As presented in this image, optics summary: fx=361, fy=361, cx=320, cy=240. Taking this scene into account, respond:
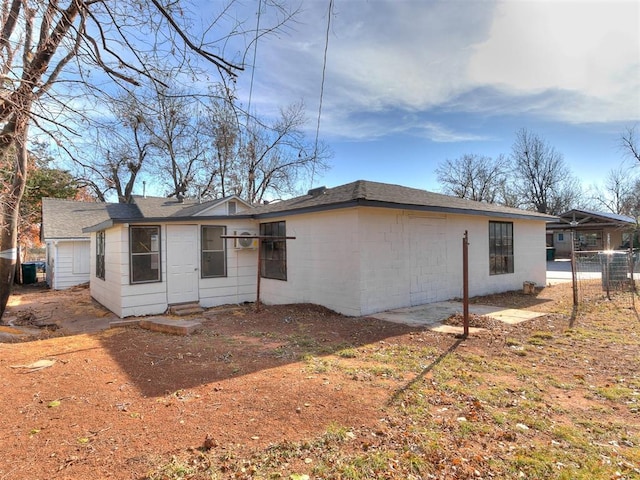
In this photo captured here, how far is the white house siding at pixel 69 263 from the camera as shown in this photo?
50.5ft

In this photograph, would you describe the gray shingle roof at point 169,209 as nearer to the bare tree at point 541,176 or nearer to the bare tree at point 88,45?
the bare tree at point 88,45

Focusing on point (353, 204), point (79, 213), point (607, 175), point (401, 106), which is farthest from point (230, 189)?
point (607, 175)

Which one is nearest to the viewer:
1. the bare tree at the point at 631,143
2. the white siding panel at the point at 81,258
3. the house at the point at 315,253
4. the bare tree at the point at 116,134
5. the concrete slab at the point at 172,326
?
the bare tree at the point at 116,134

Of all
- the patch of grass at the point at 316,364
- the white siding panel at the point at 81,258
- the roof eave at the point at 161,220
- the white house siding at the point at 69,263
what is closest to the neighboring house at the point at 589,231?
the roof eave at the point at 161,220

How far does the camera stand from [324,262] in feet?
28.0

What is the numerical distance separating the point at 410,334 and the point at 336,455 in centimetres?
399

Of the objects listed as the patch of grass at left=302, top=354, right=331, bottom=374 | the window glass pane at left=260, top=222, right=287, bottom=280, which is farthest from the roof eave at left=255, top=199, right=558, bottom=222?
the patch of grass at left=302, top=354, right=331, bottom=374

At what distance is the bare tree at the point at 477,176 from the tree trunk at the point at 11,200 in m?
35.7

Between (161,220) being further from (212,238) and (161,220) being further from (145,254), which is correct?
(212,238)

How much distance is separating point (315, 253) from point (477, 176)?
33294mm

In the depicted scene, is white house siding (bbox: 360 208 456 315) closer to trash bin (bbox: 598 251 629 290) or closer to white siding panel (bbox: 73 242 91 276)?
trash bin (bbox: 598 251 629 290)

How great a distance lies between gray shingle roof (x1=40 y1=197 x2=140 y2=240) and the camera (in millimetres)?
15008

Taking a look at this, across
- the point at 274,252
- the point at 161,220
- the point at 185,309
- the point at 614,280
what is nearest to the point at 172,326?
the point at 185,309

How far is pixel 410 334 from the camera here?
628cm
